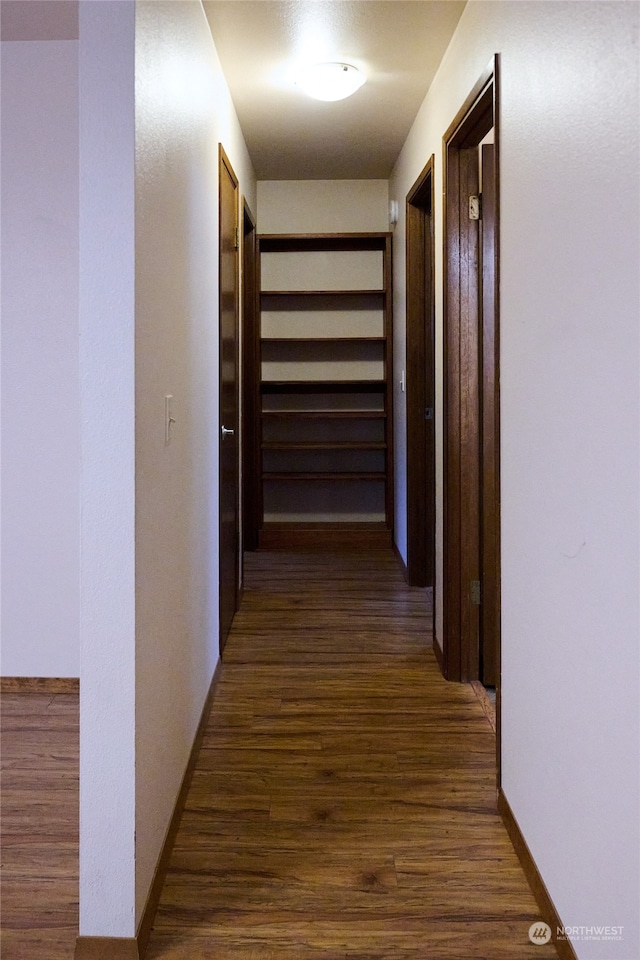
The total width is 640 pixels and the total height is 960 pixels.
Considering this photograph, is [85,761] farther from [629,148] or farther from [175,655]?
[629,148]

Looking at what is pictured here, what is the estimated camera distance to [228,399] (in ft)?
10.8

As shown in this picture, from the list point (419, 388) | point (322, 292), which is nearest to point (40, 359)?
point (419, 388)

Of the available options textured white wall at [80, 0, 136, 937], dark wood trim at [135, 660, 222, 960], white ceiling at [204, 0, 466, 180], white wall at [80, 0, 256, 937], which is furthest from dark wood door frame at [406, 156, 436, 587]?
textured white wall at [80, 0, 136, 937]

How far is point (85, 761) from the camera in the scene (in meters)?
1.48

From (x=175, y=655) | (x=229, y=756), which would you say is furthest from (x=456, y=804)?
(x=175, y=655)

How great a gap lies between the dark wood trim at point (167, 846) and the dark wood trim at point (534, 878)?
83 centimetres

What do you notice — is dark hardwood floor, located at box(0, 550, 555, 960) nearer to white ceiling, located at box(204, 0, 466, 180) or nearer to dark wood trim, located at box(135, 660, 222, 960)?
dark wood trim, located at box(135, 660, 222, 960)

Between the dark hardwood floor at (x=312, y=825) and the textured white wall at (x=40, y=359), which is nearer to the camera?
the dark hardwood floor at (x=312, y=825)

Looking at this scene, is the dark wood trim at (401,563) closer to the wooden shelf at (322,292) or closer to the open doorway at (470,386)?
the open doorway at (470,386)

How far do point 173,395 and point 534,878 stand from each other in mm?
1408

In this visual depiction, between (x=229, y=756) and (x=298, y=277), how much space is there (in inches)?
149

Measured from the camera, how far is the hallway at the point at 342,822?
1561mm

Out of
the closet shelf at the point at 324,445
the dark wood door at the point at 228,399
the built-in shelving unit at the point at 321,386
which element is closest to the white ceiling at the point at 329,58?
the dark wood door at the point at 228,399

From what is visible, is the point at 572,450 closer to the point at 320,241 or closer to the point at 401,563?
the point at 401,563
